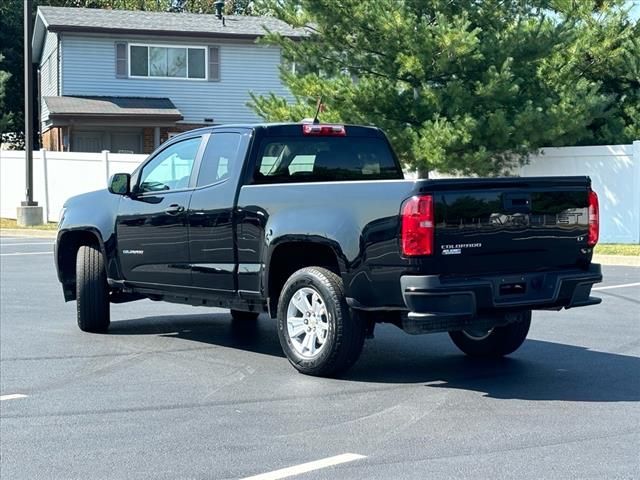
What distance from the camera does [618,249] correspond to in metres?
19.9

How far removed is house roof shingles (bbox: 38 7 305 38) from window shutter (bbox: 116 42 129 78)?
0.71 metres

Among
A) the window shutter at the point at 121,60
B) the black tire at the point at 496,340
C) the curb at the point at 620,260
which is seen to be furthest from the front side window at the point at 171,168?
the window shutter at the point at 121,60

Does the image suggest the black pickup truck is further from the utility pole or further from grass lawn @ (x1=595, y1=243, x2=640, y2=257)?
the utility pole

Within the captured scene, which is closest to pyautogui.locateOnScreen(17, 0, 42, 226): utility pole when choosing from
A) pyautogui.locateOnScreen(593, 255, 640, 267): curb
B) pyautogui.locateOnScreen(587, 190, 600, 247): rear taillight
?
pyautogui.locateOnScreen(593, 255, 640, 267): curb

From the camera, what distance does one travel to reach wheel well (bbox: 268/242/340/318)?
330 inches

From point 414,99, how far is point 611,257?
224 inches

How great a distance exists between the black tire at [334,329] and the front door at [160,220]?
5.50 ft

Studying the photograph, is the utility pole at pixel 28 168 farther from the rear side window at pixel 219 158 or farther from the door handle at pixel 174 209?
the rear side window at pixel 219 158

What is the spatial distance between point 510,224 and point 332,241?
1.31 meters

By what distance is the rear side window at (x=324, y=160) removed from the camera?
9109 mm

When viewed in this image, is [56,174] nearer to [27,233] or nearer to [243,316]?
[27,233]

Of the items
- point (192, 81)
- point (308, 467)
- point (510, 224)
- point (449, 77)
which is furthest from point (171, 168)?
point (192, 81)

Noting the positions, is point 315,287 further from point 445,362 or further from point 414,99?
point 414,99

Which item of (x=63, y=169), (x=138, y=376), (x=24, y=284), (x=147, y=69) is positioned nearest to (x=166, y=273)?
(x=138, y=376)
